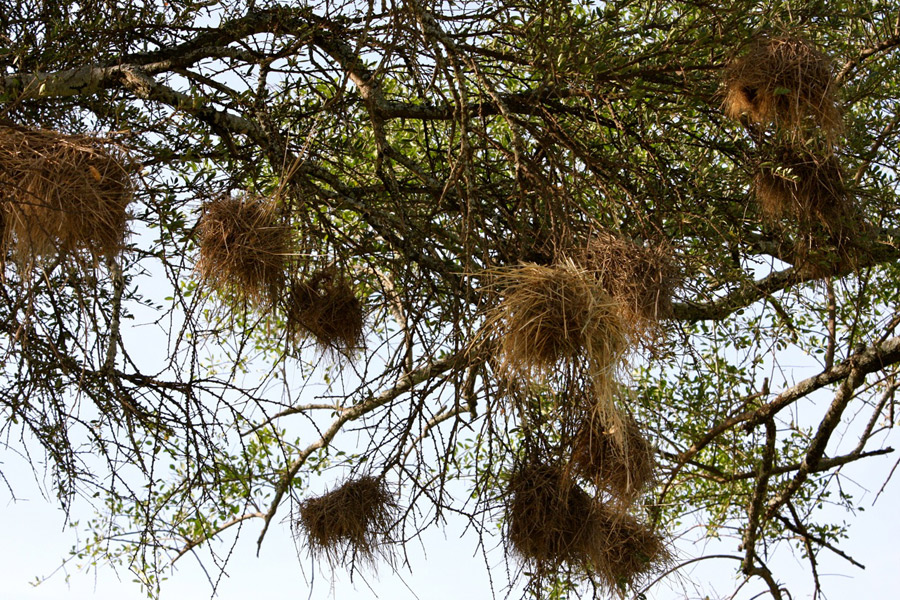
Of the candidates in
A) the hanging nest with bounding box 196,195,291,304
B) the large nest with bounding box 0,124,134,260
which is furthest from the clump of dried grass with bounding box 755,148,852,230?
the large nest with bounding box 0,124,134,260

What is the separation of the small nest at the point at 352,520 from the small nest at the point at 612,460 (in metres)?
0.68

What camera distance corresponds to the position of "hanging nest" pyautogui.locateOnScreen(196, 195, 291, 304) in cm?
243

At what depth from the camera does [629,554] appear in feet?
9.87

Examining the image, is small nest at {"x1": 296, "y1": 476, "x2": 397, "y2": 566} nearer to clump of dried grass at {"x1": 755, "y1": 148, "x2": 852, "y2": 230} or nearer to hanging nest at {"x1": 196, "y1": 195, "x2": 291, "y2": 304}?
hanging nest at {"x1": 196, "y1": 195, "x2": 291, "y2": 304}

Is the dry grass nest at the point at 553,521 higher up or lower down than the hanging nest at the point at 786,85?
lower down

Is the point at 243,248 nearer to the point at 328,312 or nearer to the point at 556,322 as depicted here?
the point at 328,312

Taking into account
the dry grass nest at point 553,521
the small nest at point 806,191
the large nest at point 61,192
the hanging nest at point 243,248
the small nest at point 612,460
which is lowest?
the dry grass nest at point 553,521

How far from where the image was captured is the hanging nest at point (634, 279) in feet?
7.16

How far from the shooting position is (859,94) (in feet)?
11.4

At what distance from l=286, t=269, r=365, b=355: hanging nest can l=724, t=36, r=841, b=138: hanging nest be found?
1.40 metres

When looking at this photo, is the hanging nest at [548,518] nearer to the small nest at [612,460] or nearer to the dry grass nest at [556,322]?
the small nest at [612,460]

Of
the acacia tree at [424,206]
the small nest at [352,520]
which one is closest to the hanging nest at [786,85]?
the acacia tree at [424,206]

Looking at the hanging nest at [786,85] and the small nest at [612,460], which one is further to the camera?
the hanging nest at [786,85]

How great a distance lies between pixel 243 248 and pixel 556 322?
920 mm
